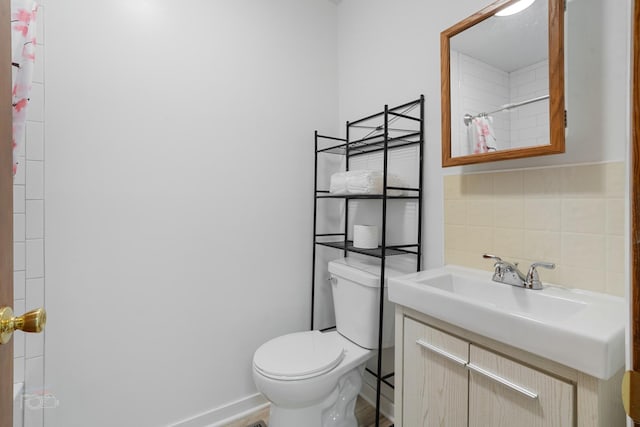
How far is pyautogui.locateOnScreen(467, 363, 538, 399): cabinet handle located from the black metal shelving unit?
512 millimetres

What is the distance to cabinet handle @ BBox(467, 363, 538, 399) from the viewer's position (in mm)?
813

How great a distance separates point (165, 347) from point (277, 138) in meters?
1.24

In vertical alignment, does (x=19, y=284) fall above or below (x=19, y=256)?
below

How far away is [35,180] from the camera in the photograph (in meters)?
1.23

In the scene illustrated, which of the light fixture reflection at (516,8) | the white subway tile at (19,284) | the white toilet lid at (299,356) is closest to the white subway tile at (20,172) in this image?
the white subway tile at (19,284)

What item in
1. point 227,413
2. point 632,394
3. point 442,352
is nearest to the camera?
point 632,394

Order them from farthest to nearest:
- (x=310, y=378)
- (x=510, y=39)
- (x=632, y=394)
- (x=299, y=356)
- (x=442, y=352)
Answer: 1. (x=299, y=356)
2. (x=310, y=378)
3. (x=510, y=39)
4. (x=442, y=352)
5. (x=632, y=394)

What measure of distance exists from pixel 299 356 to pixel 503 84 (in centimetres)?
141

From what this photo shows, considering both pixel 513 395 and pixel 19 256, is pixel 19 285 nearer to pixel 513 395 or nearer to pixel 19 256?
pixel 19 256

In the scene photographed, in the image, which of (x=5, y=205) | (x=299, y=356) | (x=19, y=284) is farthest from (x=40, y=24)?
(x=299, y=356)

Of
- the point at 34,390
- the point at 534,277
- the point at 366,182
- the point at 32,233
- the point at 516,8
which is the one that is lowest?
the point at 34,390

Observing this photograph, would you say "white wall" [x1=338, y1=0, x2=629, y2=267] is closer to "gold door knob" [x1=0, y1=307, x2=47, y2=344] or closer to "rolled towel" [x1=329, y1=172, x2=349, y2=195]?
"rolled towel" [x1=329, y1=172, x2=349, y2=195]

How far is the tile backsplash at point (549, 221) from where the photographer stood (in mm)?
962

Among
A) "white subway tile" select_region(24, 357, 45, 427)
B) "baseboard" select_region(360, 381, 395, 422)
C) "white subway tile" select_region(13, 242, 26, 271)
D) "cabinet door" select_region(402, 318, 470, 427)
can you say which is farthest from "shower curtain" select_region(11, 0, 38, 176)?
"baseboard" select_region(360, 381, 395, 422)
